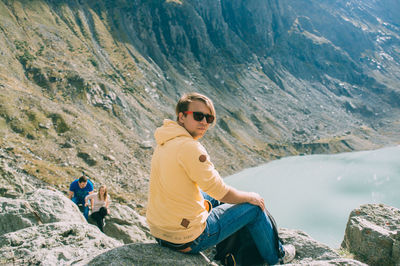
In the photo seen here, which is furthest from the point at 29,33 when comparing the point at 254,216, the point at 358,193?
the point at 358,193

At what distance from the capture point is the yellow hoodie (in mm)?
3758

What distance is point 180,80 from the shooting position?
73062 mm

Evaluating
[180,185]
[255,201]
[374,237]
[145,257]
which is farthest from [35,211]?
[374,237]

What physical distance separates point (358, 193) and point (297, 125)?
39.9 m

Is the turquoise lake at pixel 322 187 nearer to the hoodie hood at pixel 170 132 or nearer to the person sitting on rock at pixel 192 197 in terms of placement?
the person sitting on rock at pixel 192 197

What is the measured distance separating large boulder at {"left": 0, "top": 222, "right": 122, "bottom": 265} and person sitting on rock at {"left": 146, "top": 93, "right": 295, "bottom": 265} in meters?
1.43

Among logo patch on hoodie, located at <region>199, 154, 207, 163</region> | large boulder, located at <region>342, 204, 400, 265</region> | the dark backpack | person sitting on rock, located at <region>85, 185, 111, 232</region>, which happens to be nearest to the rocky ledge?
large boulder, located at <region>342, 204, 400, 265</region>

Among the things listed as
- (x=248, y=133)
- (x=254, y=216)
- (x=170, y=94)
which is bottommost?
(x=248, y=133)

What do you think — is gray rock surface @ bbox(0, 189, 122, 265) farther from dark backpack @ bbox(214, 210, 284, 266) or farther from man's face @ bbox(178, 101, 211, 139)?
man's face @ bbox(178, 101, 211, 139)

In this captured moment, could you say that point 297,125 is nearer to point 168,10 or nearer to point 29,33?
point 168,10

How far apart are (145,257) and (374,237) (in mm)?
5739

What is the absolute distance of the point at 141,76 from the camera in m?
63.1

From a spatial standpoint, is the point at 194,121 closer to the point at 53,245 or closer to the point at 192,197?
the point at 192,197

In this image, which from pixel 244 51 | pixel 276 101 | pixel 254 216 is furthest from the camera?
pixel 244 51
